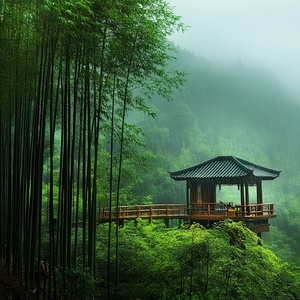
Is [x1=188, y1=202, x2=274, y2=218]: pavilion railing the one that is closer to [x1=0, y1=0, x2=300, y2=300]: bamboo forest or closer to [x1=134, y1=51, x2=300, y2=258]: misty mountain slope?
[x1=0, y1=0, x2=300, y2=300]: bamboo forest

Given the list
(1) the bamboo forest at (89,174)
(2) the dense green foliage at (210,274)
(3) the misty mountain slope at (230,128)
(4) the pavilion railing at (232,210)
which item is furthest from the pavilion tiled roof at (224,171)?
(3) the misty mountain slope at (230,128)

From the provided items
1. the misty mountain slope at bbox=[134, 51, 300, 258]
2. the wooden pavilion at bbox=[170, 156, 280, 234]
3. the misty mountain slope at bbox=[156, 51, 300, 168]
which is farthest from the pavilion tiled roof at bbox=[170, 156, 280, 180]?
the misty mountain slope at bbox=[156, 51, 300, 168]

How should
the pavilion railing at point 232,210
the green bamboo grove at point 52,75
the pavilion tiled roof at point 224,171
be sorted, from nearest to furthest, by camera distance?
the green bamboo grove at point 52,75 → the pavilion railing at point 232,210 → the pavilion tiled roof at point 224,171

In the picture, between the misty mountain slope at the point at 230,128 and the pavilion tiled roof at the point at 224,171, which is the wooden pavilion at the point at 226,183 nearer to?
the pavilion tiled roof at the point at 224,171

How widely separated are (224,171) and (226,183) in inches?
22.9

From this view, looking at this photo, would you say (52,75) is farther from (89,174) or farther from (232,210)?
(232,210)

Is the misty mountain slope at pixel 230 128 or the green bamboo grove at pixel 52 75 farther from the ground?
the misty mountain slope at pixel 230 128

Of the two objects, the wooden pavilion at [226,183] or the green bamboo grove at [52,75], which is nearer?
the green bamboo grove at [52,75]

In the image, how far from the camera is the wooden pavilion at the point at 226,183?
391 inches

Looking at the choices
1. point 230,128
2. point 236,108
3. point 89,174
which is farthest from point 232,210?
point 236,108

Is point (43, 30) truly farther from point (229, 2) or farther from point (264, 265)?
Result: point (229, 2)

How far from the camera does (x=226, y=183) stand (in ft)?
38.2

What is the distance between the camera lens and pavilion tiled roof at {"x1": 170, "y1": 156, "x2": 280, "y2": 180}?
10.9 meters

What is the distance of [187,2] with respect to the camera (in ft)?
198
